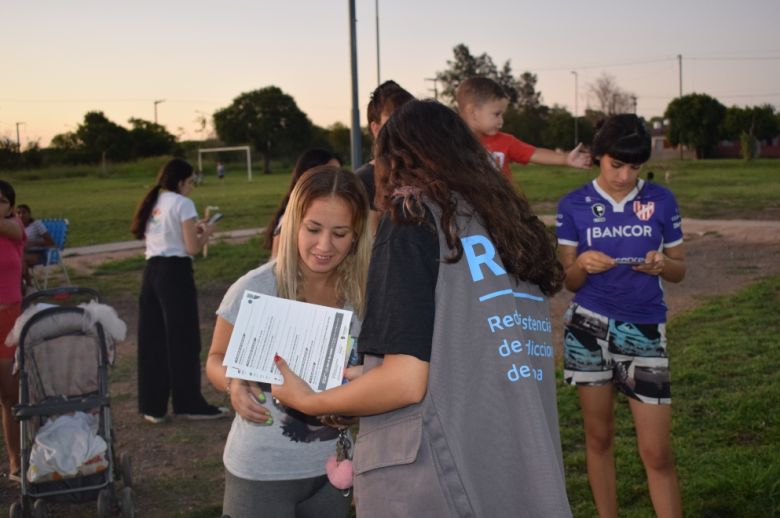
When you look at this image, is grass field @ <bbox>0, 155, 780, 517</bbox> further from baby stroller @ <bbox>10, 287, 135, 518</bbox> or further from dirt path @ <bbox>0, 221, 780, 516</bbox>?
baby stroller @ <bbox>10, 287, 135, 518</bbox>

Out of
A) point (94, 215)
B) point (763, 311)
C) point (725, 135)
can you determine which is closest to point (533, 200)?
point (94, 215)

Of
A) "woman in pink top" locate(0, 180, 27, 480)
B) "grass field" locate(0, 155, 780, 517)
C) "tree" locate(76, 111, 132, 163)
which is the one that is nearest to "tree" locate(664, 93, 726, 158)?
"tree" locate(76, 111, 132, 163)

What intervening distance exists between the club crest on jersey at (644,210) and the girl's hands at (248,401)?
7.21 ft

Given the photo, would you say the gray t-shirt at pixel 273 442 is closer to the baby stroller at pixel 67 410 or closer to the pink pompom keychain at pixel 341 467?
the pink pompom keychain at pixel 341 467

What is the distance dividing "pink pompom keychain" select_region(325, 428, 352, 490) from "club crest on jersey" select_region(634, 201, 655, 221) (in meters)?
2.05

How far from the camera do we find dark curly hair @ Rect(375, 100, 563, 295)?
2004 millimetres

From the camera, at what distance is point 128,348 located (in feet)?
30.4

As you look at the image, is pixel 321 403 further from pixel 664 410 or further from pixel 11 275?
pixel 11 275

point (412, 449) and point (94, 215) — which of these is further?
point (94, 215)

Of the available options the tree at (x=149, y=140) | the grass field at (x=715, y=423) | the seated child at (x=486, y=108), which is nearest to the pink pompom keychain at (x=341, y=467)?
the grass field at (x=715, y=423)

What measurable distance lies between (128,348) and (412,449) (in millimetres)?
7931

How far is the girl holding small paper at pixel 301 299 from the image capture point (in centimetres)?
271

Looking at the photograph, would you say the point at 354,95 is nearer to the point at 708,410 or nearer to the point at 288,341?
the point at 708,410

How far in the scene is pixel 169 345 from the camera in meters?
6.70
